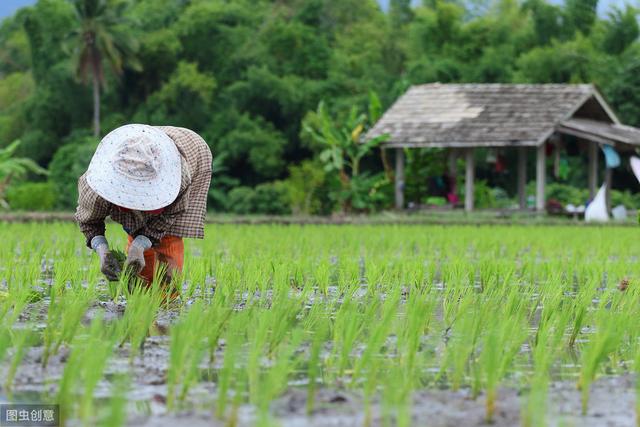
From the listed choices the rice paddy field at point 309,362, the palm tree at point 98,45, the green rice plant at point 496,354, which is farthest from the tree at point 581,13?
the green rice plant at point 496,354

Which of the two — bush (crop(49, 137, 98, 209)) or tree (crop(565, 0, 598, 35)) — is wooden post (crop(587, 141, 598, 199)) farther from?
tree (crop(565, 0, 598, 35))

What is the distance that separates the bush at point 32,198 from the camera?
23.8 metres

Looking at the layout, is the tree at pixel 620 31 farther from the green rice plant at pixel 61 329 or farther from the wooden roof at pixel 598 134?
the green rice plant at pixel 61 329

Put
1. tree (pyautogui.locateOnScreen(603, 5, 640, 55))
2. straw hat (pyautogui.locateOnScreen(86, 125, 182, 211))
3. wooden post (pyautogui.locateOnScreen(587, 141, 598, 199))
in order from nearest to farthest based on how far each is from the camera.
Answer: straw hat (pyautogui.locateOnScreen(86, 125, 182, 211)) < wooden post (pyautogui.locateOnScreen(587, 141, 598, 199)) < tree (pyautogui.locateOnScreen(603, 5, 640, 55))

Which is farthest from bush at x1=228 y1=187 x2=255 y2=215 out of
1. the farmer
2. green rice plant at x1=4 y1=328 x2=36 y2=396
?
green rice plant at x1=4 y1=328 x2=36 y2=396

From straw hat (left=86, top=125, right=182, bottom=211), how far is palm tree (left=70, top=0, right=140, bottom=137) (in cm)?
2360

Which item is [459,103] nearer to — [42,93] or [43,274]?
[42,93]

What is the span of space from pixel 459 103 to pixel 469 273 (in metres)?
14.3

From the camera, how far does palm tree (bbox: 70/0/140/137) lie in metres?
28.5

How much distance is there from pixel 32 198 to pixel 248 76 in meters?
6.63

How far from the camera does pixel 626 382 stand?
3.50 meters

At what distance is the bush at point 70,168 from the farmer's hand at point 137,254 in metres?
19.4

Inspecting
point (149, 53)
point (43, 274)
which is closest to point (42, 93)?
point (149, 53)

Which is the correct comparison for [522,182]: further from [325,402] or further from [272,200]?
[325,402]
